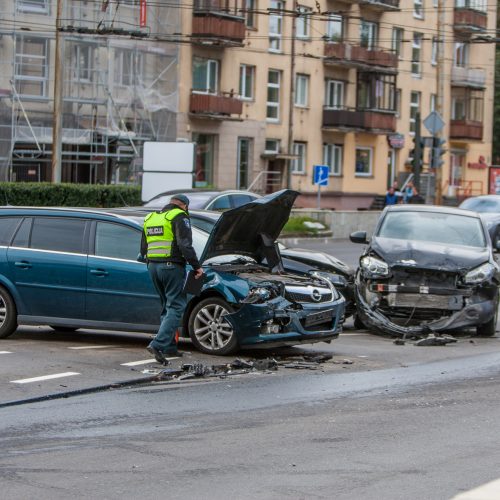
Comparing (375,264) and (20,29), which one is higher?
(20,29)

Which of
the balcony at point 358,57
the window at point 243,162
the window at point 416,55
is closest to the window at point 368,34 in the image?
the balcony at point 358,57

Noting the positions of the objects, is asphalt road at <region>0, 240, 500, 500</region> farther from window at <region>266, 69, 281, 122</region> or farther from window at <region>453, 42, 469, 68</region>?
window at <region>453, 42, 469, 68</region>

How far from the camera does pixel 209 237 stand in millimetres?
12695

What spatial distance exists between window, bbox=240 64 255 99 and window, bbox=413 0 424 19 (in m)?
14.7

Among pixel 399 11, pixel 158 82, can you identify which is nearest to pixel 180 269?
pixel 158 82

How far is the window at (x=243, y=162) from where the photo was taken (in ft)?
176

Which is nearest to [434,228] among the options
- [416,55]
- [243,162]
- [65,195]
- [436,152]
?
[65,195]

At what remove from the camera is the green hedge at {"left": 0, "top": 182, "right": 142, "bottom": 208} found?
3481 cm

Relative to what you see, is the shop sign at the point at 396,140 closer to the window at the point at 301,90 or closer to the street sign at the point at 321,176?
the window at the point at 301,90

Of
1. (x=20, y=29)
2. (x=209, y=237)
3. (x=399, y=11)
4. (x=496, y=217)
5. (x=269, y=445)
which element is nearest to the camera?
(x=269, y=445)

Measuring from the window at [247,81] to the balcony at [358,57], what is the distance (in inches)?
199

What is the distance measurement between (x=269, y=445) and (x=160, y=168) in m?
26.6

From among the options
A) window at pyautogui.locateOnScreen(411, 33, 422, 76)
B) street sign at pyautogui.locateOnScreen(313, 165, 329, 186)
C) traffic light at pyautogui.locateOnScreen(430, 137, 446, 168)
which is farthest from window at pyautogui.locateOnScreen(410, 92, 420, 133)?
traffic light at pyautogui.locateOnScreen(430, 137, 446, 168)

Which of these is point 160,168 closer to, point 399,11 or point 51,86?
point 51,86
